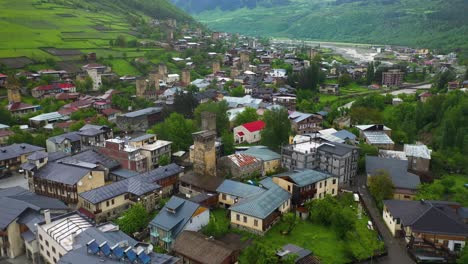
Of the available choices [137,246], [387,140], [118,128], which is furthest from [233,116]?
[137,246]

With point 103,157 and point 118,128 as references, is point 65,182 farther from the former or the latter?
point 118,128

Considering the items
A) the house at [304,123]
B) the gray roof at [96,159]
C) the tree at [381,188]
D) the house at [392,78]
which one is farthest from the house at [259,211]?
the house at [392,78]

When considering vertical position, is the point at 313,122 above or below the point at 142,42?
below

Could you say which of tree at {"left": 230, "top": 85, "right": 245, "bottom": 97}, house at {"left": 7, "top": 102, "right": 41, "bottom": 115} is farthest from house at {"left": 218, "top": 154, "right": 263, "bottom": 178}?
house at {"left": 7, "top": 102, "right": 41, "bottom": 115}

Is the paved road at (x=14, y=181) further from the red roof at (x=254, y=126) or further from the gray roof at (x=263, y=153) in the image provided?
the red roof at (x=254, y=126)

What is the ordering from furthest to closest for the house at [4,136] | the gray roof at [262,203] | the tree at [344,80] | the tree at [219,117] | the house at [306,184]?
the tree at [344,80]
the tree at [219,117]
the house at [4,136]
the house at [306,184]
the gray roof at [262,203]

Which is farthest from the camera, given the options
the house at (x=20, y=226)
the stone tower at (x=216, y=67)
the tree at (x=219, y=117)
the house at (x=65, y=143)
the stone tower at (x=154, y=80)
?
the stone tower at (x=216, y=67)

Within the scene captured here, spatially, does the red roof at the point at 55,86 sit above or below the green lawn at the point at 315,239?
above
